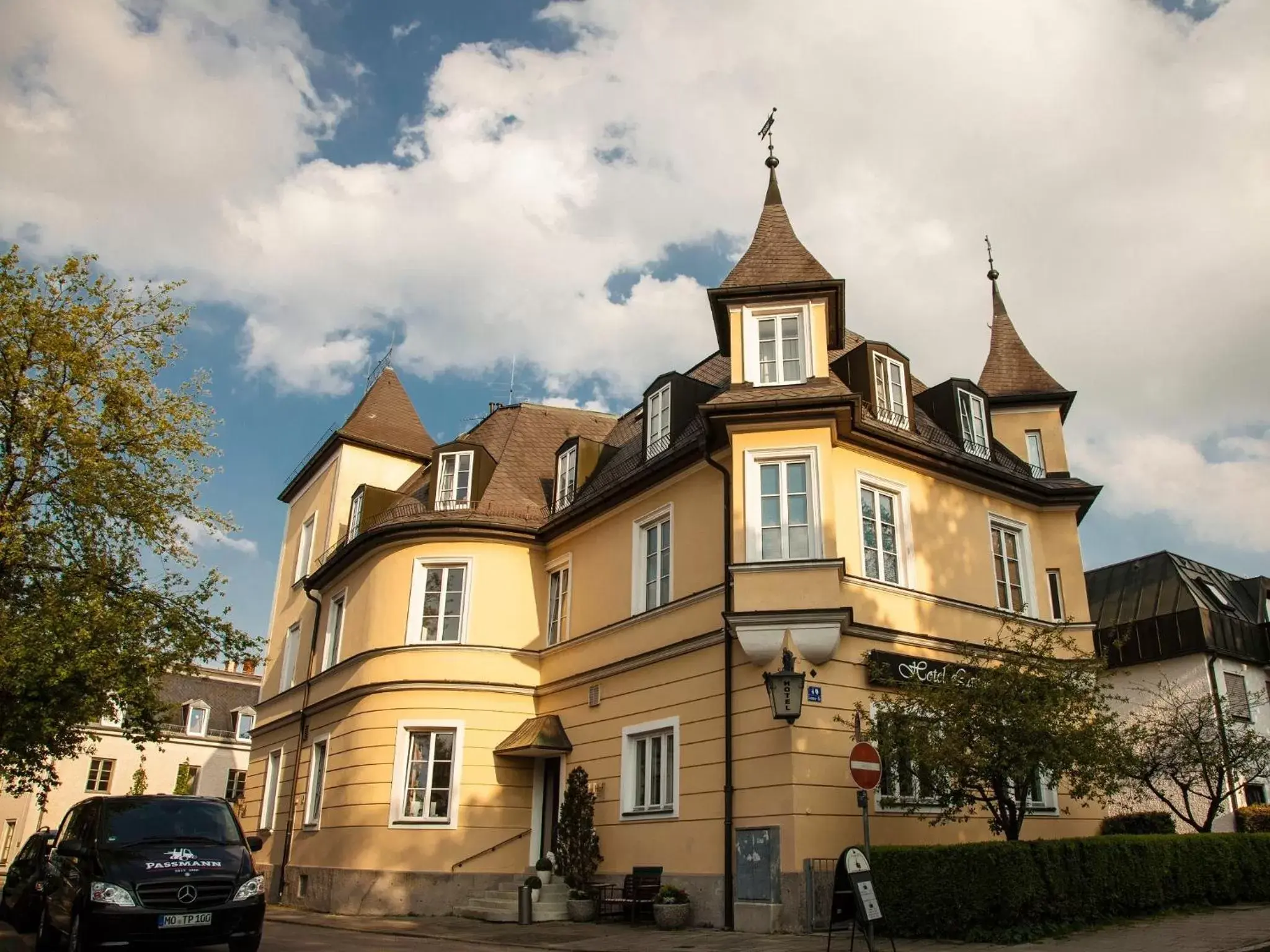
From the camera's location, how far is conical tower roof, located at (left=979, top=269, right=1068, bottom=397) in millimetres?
22312

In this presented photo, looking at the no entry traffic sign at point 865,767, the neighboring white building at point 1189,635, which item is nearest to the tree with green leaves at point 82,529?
the no entry traffic sign at point 865,767

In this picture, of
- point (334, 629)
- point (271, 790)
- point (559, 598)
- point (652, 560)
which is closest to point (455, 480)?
point (559, 598)

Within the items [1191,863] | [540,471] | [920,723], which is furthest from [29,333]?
[1191,863]

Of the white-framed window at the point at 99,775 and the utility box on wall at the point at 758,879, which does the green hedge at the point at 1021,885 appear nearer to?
the utility box on wall at the point at 758,879

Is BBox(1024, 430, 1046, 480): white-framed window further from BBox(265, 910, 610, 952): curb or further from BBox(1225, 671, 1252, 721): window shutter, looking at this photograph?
BBox(1225, 671, 1252, 721): window shutter

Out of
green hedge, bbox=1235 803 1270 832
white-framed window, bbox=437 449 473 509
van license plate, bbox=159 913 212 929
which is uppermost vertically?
white-framed window, bbox=437 449 473 509

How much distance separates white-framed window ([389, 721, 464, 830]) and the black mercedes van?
28.6 ft

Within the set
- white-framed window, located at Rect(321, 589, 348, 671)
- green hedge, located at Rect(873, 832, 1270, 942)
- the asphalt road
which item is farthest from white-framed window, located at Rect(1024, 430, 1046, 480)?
white-framed window, located at Rect(321, 589, 348, 671)

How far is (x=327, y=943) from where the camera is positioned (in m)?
14.3

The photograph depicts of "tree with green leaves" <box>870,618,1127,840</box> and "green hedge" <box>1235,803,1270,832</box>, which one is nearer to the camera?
"tree with green leaves" <box>870,618,1127,840</box>

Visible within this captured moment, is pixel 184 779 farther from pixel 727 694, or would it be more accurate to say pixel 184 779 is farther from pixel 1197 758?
pixel 1197 758

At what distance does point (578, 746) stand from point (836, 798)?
688 centimetres

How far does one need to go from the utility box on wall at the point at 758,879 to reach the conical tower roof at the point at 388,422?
18.8 m

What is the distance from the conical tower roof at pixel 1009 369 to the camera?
73.2ft
